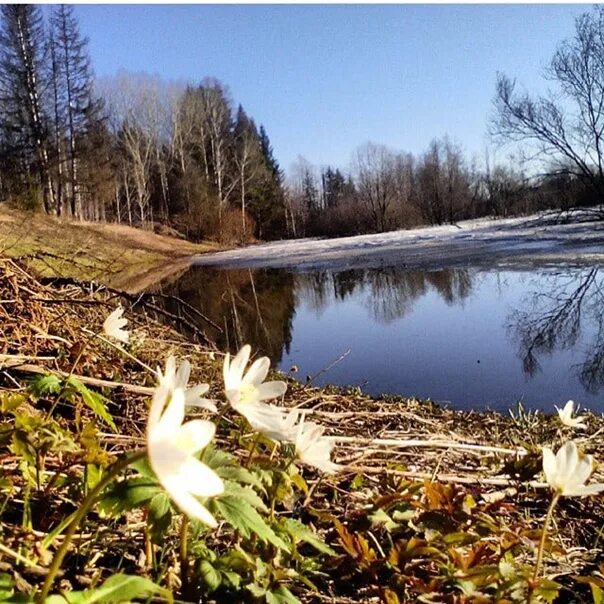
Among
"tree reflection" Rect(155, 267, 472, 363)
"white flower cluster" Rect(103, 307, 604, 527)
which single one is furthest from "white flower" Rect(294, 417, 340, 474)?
"tree reflection" Rect(155, 267, 472, 363)

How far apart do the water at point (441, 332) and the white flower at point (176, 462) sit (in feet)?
6.41

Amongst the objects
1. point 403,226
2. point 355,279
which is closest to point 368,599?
point 355,279

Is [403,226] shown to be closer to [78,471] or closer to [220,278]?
[220,278]

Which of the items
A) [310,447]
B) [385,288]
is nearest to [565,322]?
[385,288]

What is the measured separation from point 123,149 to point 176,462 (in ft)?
122

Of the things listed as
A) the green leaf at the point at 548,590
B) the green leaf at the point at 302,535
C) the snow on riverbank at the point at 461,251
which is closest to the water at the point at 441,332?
the green leaf at the point at 302,535

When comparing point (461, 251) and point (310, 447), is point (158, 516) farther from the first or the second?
point (461, 251)

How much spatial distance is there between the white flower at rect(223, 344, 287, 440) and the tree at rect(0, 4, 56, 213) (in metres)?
27.9

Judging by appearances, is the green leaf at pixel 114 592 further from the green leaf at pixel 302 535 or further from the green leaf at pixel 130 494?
the green leaf at pixel 302 535

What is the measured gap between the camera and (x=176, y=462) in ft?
1.37

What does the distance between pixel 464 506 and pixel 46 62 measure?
100 ft

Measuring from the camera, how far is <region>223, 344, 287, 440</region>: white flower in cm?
63

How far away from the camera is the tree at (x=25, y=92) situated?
77.7ft

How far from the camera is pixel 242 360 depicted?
29.1 inches
